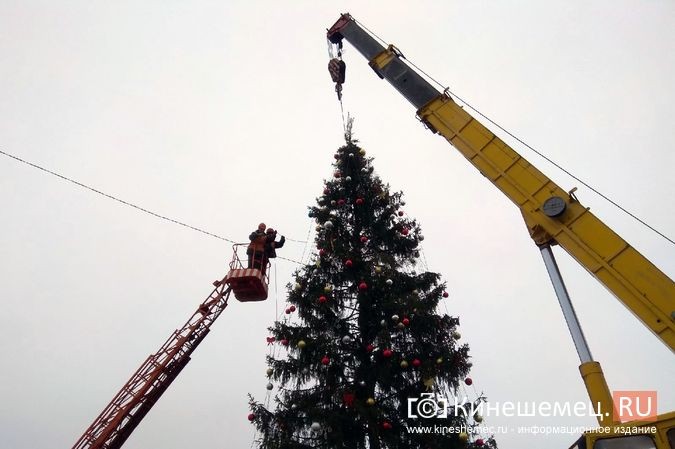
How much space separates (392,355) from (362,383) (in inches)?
34.1

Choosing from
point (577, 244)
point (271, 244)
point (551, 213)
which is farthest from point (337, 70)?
point (577, 244)

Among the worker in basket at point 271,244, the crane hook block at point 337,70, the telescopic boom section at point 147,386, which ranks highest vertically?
the crane hook block at point 337,70

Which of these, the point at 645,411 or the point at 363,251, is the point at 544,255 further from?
the point at 363,251

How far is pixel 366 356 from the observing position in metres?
9.64

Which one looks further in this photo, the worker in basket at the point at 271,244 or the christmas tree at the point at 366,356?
the worker in basket at the point at 271,244

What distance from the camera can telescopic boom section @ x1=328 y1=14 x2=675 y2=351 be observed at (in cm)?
649

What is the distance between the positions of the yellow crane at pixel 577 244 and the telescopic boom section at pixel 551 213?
12 millimetres

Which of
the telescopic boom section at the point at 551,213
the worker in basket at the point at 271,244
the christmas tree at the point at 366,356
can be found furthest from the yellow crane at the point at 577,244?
the worker in basket at the point at 271,244

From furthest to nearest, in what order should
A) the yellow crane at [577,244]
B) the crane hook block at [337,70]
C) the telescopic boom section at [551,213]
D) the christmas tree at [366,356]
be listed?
the crane hook block at [337,70] < the christmas tree at [366,356] < the telescopic boom section at [551,213] < the yellow crane at [577,244]

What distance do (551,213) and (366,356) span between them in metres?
4.91

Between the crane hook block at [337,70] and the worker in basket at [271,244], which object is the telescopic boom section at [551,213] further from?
the worker in basket at [271,244]

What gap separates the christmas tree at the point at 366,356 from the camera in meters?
8.51

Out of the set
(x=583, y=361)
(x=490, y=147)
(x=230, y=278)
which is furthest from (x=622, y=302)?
(x=230, y=278)

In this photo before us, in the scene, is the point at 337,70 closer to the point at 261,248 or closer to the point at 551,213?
the point at 261,248
